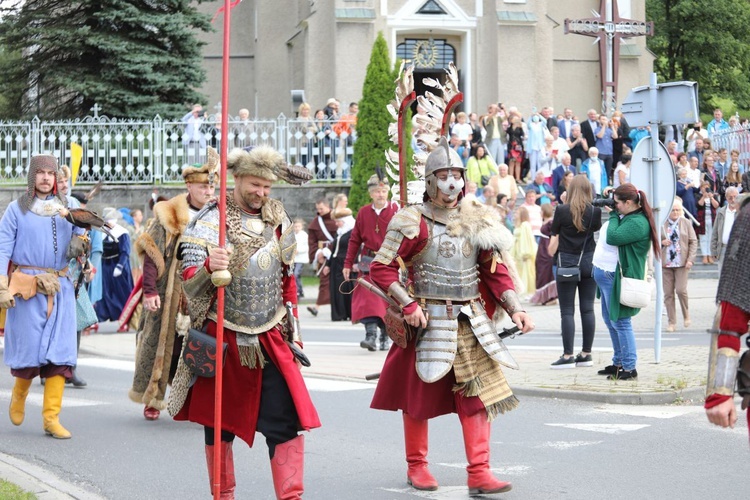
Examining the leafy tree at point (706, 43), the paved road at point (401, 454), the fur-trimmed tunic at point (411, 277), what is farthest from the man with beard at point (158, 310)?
the leafy tree at point (706, 43)

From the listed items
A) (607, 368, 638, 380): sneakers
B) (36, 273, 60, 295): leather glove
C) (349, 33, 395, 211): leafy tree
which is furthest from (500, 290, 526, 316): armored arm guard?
(349, 33, 395, 211): leafy tree

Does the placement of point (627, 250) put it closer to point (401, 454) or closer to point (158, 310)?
point (401, 454)

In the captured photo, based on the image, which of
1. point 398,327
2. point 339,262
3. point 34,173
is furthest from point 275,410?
point 339,262

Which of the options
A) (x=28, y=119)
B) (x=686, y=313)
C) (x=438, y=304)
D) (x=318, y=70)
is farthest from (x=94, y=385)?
(x=318, y=70)

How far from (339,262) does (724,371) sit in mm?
13747

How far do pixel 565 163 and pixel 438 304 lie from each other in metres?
17.9

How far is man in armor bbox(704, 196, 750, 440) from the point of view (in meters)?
4.96

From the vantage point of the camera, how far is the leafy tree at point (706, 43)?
49.4 meters

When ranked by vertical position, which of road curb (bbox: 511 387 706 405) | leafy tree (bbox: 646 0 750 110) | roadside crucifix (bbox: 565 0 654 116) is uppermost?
leafy tree (bbox: 646 0 750 110)

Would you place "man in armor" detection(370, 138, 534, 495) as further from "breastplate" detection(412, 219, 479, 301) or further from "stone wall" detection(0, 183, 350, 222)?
"stone wall" detection(0, 183, 350, 222)

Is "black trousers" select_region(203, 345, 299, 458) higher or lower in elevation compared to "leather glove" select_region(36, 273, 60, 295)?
lower

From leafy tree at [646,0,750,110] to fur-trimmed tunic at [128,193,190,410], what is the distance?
42353 mm

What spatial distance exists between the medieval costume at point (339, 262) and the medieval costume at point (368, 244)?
3.88 m

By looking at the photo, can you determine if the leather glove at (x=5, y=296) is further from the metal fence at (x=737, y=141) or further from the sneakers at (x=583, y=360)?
the metal fence at (x=737, y=141)
